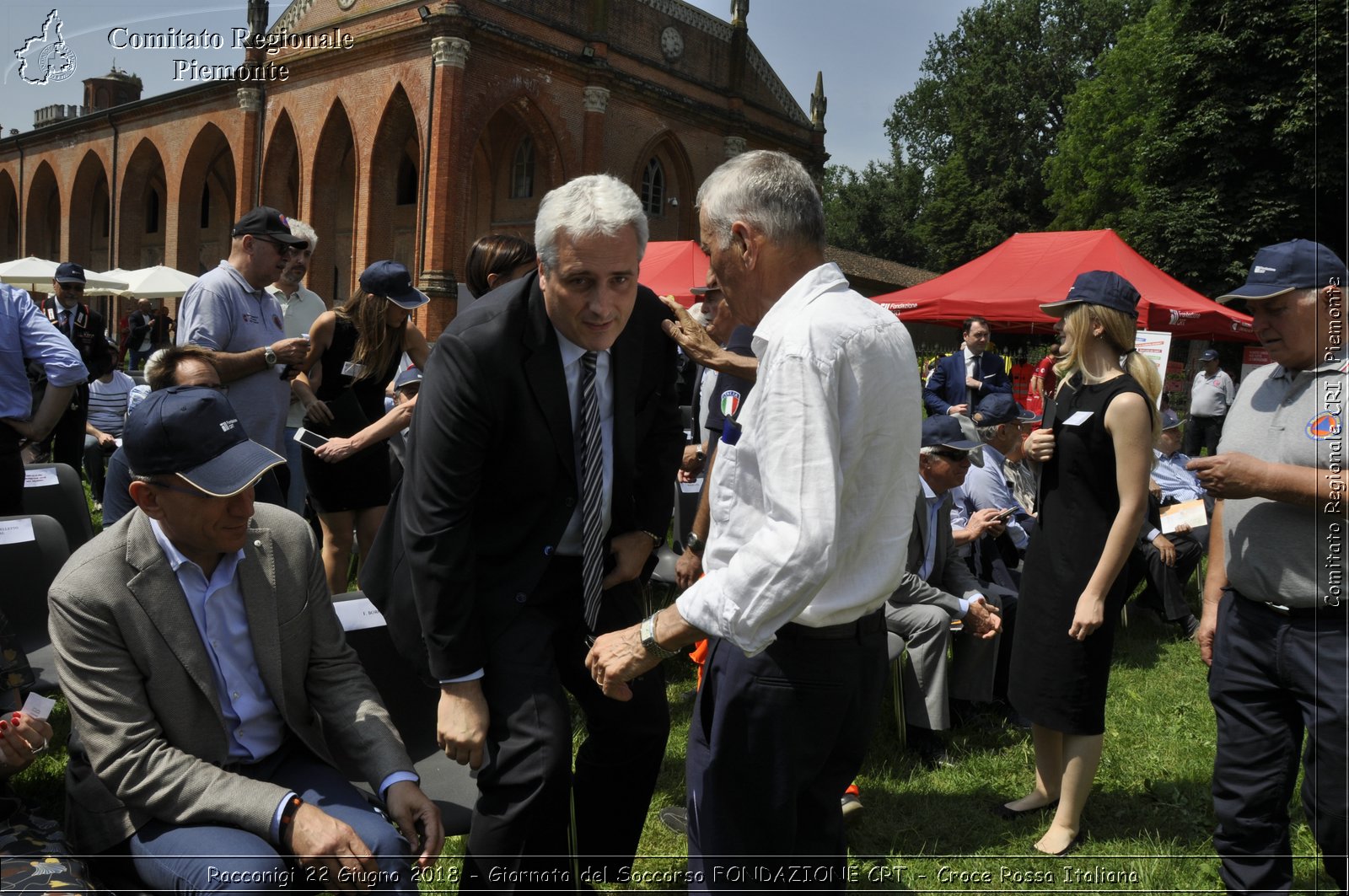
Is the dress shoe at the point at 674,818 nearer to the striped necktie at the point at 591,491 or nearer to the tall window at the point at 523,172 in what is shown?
the striped necktie at the point at 591,491

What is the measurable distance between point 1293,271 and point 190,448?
3.17 meters

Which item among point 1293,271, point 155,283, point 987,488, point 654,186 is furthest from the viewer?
point 654,186

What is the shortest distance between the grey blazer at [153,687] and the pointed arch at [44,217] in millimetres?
50069

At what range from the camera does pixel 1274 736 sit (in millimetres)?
3061

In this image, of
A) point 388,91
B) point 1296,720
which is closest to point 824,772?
point 1296,720

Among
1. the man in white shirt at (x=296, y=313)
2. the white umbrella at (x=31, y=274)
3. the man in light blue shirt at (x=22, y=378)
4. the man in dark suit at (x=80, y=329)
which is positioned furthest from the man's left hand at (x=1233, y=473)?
the white umbrella at (x=31, y=274)

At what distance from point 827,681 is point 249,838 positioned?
144cm

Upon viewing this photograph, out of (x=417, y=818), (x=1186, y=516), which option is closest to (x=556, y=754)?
(x=417, y=818)

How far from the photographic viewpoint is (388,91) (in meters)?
27.3

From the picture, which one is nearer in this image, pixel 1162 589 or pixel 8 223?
pixel 1162 589

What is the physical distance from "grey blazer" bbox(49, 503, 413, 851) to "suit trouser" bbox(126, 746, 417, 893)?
0.04 metres

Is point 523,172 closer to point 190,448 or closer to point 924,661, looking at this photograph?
point 924,661

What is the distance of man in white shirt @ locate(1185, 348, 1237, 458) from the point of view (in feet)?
52.8

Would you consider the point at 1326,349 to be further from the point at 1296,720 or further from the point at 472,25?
the point at 472,25
